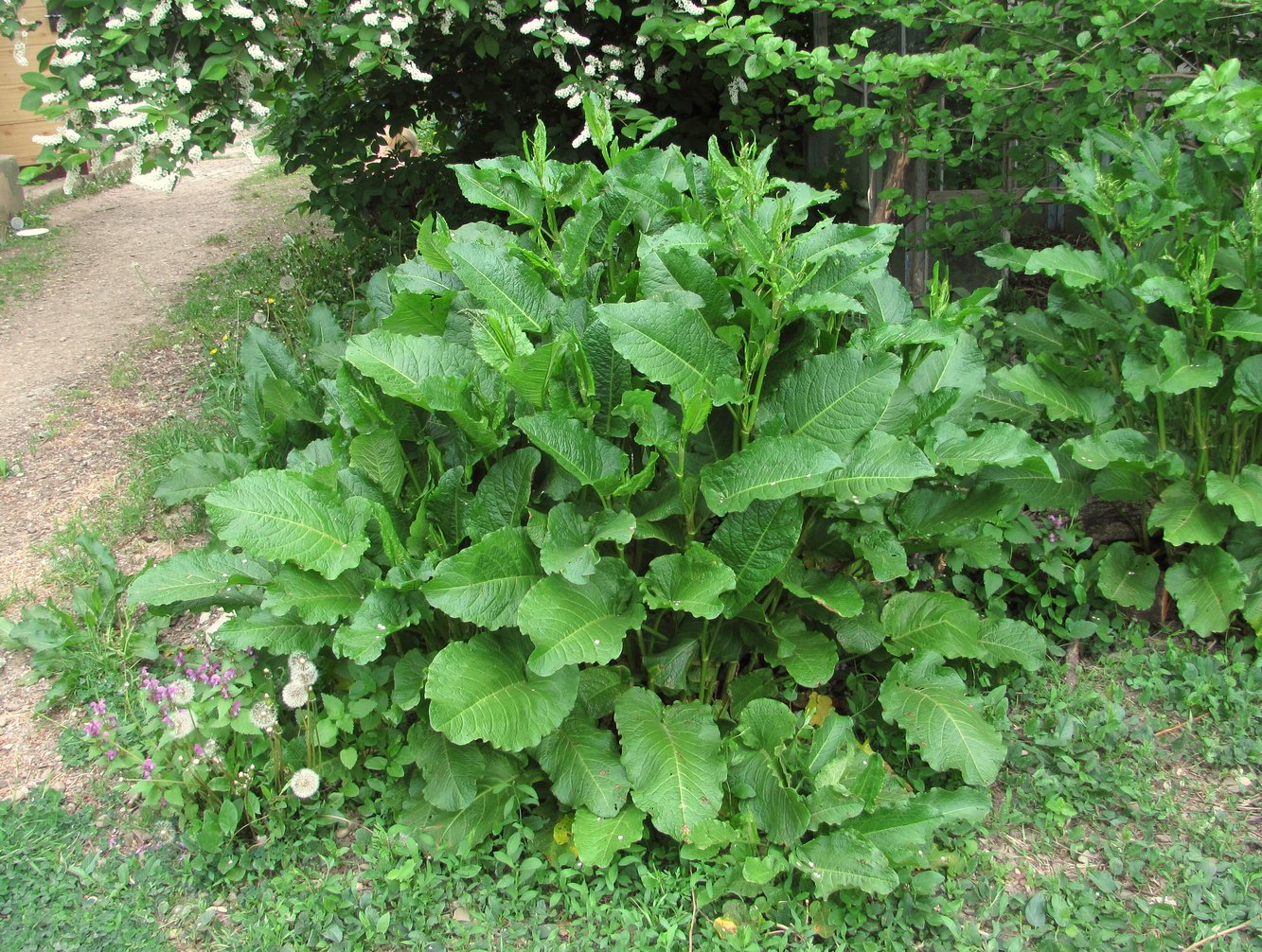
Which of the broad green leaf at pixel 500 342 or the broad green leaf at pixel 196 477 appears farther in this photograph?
the broad green leaf at pixel 196 477

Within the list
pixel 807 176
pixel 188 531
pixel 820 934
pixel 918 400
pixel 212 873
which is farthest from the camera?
pixel 807 176

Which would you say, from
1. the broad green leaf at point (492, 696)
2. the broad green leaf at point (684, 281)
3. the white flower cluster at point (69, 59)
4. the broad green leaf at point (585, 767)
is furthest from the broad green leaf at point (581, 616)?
the white flower cluster at point (69, 59)

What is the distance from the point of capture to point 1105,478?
10.5 feet

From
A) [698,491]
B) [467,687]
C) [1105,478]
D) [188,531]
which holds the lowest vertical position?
[188,531]

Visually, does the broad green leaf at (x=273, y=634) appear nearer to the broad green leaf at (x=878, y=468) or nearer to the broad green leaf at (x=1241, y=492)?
the broad green leaf at (x=878, y=468)

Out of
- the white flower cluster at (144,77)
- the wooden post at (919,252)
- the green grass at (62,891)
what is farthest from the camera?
the wooden post at (919,252)

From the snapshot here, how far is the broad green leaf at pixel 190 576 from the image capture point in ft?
9.15

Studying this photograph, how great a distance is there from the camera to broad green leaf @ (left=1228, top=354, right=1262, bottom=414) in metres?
2.95

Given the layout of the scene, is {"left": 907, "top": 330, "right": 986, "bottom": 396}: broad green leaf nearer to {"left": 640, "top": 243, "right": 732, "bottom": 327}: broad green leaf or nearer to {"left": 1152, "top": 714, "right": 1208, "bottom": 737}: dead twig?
{"left": 640, "top": 243, "right": 732, "bottom": 327}: broad green leaf

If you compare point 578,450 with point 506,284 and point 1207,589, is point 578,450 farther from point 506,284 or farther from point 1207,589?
point 1207,589

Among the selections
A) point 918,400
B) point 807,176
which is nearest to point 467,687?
point 918,400

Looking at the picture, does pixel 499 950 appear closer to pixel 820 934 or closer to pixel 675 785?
pixel 675 785

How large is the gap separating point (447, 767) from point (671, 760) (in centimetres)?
58

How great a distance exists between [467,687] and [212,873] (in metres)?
0.85
